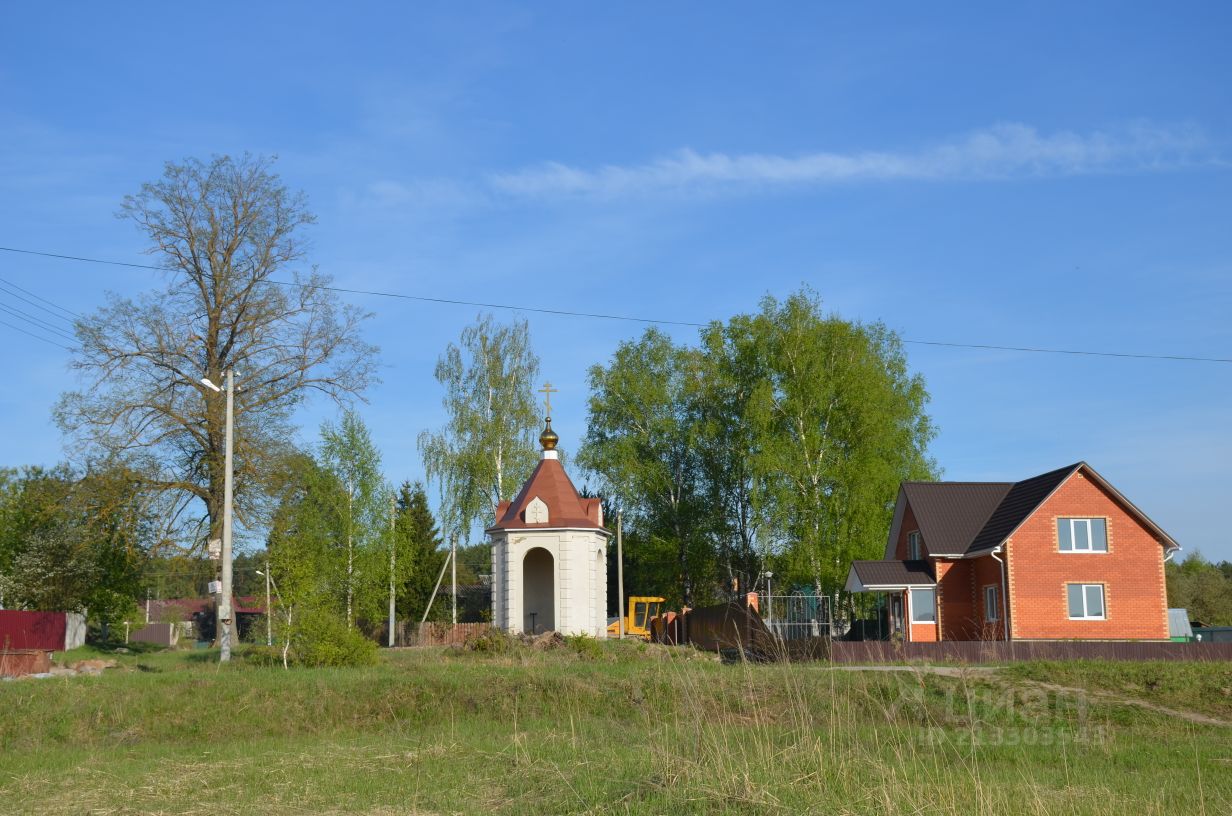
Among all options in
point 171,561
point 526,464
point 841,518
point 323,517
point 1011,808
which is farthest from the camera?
point 526,464

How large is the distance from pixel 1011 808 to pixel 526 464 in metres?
36.4

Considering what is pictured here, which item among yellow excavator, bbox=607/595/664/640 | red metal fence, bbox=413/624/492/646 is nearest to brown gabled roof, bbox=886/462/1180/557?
yellow excavator, bbox=607/595/664/640

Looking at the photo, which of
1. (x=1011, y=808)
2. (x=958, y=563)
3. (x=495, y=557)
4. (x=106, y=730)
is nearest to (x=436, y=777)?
(x=1011, y=808)

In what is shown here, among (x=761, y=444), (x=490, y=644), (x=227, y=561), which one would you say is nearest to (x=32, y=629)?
(x=227, y=561)

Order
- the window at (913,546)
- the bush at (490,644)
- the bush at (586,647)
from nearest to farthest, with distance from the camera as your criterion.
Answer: the bush at (586,647)
the bush at (490,644)
the window at (913,546)

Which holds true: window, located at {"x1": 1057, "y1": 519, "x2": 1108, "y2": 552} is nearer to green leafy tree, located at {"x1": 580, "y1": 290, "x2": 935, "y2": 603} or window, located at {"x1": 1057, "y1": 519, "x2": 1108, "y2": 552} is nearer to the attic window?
green leafy tree, located at {"x1": 580, "y1": 290, "x2": 935, "y2": 603}

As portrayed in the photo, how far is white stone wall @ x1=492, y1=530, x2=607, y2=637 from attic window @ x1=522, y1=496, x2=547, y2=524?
13.3 inches

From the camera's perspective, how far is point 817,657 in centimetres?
2406

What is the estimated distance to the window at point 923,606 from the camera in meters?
33.5

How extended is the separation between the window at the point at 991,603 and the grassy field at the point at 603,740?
11.6 m

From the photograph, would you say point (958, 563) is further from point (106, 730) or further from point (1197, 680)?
point (106, 730)

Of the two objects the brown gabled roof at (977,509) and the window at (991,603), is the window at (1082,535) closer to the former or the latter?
the brown gabled roof at (977,509)

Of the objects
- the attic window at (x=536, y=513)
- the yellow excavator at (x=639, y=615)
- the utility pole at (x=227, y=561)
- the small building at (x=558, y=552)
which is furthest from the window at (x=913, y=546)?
the utility pole at (x=227, y=561)

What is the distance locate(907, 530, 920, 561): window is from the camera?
115 ft
